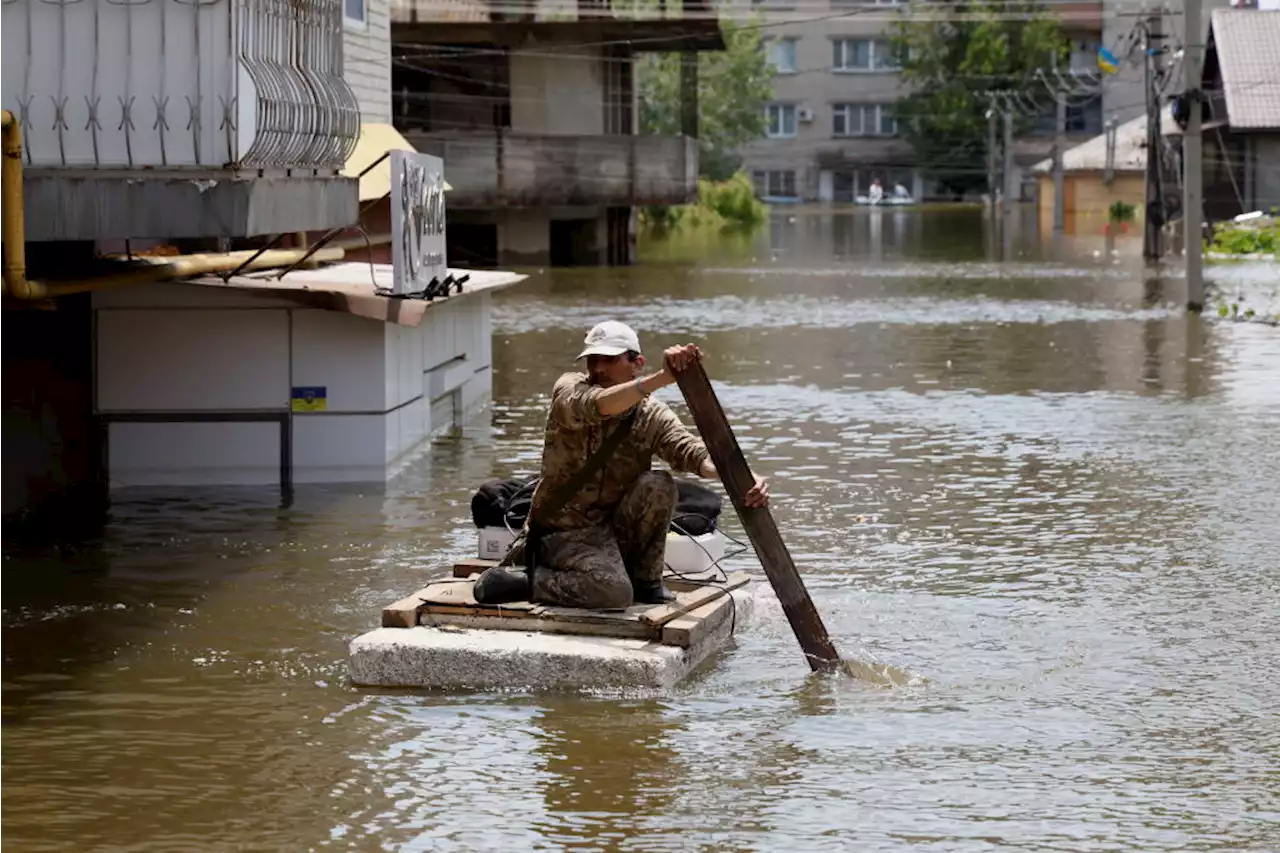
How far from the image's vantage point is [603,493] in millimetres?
9516

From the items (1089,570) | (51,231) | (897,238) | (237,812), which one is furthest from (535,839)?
(897,238)

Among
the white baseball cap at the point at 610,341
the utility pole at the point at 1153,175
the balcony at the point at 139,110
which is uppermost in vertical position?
the utility pole at the point at 1153,175

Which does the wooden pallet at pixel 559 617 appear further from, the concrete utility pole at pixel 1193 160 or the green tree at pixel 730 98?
the green tree at pixel 730 98

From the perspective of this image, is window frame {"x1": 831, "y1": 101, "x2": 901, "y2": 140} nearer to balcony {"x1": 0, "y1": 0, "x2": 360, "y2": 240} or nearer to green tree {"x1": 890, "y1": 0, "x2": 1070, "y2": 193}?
green tree {"x1": 890, "y1": 0, "x2": 1070, "y2": 193}

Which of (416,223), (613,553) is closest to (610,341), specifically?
(613,553)

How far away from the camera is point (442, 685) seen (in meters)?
9.20

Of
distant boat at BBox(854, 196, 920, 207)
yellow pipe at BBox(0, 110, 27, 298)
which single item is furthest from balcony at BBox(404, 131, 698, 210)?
distant boat at BBox(854, 196, 920, 207)

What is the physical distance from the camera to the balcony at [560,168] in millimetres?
44812

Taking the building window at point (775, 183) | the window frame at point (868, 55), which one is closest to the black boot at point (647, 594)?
the window frame at point (868, 55)

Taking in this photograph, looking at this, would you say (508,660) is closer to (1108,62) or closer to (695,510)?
(695,510)

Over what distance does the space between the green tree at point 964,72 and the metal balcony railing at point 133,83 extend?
8762cm

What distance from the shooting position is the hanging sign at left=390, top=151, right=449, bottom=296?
15.6 meters

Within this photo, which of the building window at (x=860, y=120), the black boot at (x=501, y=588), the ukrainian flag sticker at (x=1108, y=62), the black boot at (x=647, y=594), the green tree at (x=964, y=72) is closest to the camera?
the black boot at (x=501, y=588)

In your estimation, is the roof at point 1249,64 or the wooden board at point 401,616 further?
the roof at point 1249,64
